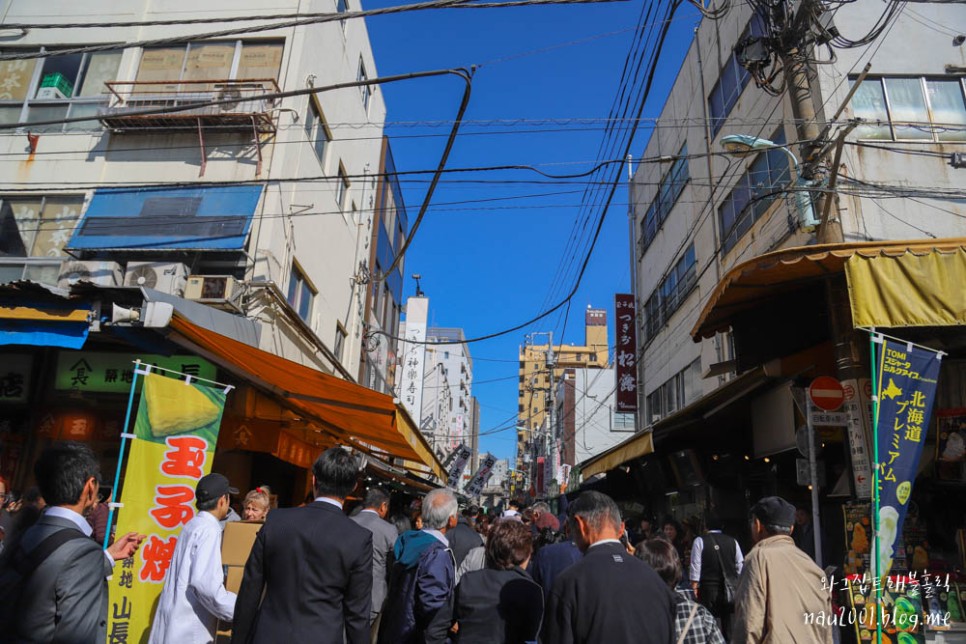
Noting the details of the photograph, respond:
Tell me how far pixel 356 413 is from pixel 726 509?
8463mm

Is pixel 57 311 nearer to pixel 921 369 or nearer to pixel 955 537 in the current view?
pixel 921 369

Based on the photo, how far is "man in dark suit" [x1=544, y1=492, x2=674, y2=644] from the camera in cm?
273

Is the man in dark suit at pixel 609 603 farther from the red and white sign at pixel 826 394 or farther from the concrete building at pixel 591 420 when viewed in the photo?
the concrete building at pixel 591 420

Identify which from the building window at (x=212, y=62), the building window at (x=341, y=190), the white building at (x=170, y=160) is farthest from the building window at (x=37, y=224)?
the building window at (x=341, y=190)

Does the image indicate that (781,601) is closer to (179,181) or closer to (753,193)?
(753,193)

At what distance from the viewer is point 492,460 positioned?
2975 centimetres

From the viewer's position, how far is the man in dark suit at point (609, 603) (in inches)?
107

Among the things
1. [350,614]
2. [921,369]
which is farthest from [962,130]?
[350,614]

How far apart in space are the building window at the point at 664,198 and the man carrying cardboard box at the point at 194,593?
1548 cm

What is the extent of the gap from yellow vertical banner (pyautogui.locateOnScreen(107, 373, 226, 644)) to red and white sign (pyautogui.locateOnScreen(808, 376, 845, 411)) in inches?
251

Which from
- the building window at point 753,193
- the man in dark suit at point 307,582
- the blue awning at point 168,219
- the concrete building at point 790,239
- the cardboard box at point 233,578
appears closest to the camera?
the man in dark suit at point 307,582

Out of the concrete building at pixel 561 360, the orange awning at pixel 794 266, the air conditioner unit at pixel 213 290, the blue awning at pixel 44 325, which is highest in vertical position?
the concrete building at pixel 561 360

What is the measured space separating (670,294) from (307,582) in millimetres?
17400

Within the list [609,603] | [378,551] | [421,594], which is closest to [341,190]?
[378,551]
